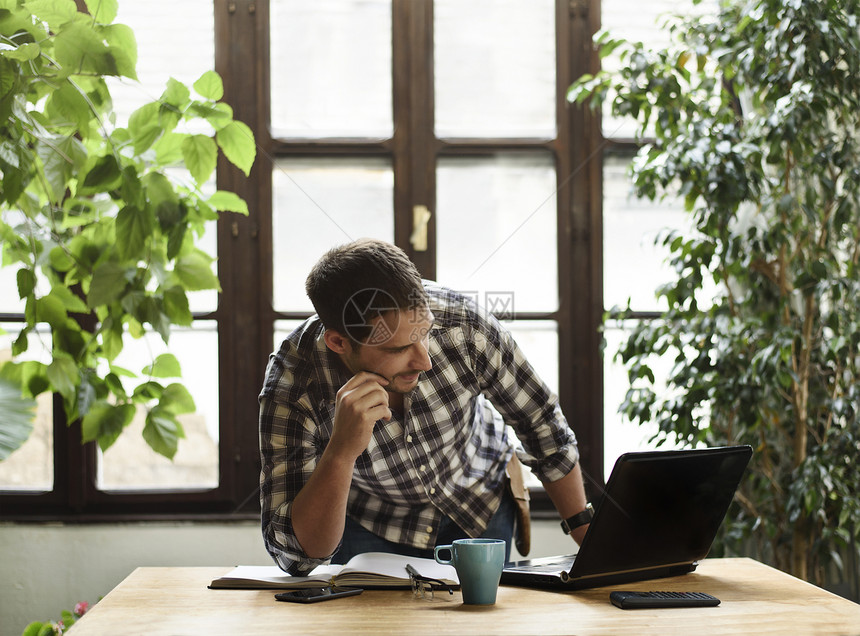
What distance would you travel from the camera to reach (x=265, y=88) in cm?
252

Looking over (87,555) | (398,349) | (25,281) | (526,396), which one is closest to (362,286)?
(398,349)

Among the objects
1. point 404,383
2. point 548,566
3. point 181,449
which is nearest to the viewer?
point 548,566

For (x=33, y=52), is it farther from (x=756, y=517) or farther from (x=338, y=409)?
(x=756, y=517)

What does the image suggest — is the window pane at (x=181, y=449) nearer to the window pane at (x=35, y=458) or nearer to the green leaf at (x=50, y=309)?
the window pane at (x=35, y=458)

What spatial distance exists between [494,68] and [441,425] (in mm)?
1458

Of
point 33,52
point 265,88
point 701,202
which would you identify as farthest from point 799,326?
point 33,52

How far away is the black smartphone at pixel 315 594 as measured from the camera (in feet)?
3.91

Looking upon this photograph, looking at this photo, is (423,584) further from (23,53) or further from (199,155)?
(23,53)

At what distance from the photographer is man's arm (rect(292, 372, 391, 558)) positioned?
1.34m

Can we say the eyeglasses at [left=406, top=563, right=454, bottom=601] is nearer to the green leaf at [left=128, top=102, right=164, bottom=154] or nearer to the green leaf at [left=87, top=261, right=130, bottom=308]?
the green leaf at [left=87, top=261, right=130, bottom=308]

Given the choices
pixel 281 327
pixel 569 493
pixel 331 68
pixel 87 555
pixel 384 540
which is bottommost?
pixel 87 555

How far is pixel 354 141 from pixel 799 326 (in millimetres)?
1470

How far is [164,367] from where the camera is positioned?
1.72 meters

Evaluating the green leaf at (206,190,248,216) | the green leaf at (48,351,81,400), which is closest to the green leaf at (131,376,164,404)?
the green leaf at (48,351,81,400)
